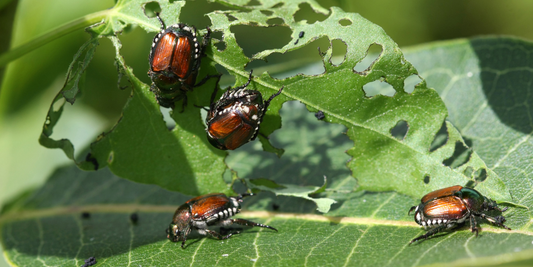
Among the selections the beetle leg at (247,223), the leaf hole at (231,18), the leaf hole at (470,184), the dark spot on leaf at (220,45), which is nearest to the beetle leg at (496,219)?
the leaf hole at (470,184)

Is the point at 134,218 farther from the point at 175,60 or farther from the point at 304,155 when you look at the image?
the point at 304,155

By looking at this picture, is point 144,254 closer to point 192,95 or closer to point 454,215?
point 192,95

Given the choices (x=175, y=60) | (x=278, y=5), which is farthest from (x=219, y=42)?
(x=278, y=5)

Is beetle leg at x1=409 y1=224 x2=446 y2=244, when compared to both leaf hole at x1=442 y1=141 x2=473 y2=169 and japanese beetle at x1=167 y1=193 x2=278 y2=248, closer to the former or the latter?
leaf hole at x1=442 y1=141 x2=473 y2=169

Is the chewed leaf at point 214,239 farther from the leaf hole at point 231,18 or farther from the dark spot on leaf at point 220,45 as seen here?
the leaf hole at point 231,18

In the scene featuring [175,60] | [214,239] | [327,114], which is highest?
[175,60]

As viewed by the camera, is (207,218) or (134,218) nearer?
(207,218)

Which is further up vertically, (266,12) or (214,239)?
(266,12)

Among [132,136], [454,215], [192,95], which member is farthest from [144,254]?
[454,215]
